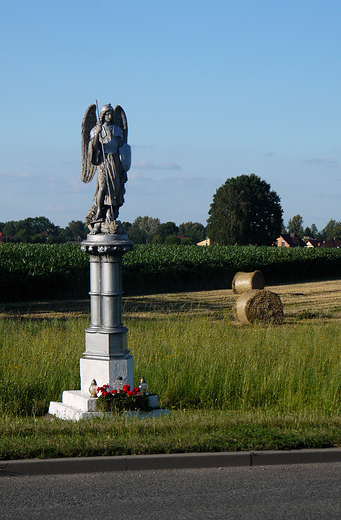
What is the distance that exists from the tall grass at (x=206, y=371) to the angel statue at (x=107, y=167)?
2559 millimetres

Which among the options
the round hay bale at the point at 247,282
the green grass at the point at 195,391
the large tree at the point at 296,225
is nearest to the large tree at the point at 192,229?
the large tree at the point at 296,225

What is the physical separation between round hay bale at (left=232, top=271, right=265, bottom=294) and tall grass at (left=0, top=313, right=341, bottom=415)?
16.2m

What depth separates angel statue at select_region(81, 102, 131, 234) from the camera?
8086 millimetres

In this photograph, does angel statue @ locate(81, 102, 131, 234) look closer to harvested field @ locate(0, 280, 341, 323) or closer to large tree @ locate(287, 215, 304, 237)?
harvested field @ locate(0, 280, 341, 323)

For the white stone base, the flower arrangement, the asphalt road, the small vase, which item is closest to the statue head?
the small vase

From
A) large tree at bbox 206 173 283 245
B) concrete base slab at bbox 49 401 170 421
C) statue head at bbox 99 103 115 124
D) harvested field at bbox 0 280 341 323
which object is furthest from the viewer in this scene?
large tree at bbox 206 173 283 245

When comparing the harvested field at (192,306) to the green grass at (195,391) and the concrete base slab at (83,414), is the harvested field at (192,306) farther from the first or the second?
the concrete base slab at (83,414)

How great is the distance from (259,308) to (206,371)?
851 cm

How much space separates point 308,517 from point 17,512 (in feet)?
7.54

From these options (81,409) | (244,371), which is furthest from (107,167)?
(244,371)

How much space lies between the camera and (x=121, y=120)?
27.5ft

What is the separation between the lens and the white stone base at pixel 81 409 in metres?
7.35

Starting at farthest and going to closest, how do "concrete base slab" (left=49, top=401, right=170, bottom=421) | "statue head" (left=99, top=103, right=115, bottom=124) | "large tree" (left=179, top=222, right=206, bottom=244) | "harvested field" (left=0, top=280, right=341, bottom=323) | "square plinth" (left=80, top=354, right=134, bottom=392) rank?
"large tree" (left=179, top=222, right=206, bottom=244), "harvested field" (left=0, top=280, right=341, bottom=323), "statue head" (left=99, top=103, right=115, bottom=124), "square plinth" (left=80, top=354, right=134, bottom=392), "concrete base slab" (left=49, top=401, right=170, bottom=421)

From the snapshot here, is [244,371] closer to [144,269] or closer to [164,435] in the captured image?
[164,435]
